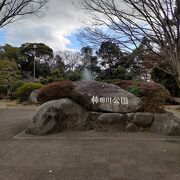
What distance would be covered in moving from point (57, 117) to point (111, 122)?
166cm

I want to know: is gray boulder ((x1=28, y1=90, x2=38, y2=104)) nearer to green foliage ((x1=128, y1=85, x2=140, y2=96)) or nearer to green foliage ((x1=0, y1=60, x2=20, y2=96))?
green foliage ((x1=0, y1=60, x2=20, y2=96))

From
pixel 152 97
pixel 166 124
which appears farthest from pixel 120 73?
pixel 166 124

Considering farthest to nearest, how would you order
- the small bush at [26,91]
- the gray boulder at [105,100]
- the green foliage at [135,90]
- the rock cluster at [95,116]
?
1. the small bush at [26,91]
2. the green foliage at [135,90]
3. the gray boulder at [105,100]
4. the rock cluster at [95,116]

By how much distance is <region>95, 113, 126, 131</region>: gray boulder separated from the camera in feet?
34.1

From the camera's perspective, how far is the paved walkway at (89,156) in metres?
5.67

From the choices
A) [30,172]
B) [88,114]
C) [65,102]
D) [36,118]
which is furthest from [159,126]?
[30,172]

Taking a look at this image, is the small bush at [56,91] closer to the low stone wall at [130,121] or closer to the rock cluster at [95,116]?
the rock cluster at [95,116]

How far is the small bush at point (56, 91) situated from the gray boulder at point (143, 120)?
228 cm

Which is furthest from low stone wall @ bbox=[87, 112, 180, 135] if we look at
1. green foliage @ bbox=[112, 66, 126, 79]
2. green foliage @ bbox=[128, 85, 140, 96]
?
green foliage @ bbox=[112, 66, 126, 79]

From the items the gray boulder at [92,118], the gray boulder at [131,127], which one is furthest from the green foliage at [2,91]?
the gray boulder at [131,127]

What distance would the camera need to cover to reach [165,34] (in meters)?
7.90

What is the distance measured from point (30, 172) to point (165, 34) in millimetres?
4381

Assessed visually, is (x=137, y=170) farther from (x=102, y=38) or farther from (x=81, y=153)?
(x=102, y=38)

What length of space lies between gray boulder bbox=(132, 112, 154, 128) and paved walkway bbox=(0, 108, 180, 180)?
555mm
